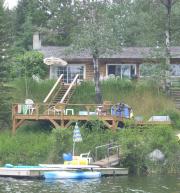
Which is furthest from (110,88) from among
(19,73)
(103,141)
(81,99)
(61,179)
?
(61,179)

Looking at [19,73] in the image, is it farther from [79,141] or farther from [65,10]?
[79,141]

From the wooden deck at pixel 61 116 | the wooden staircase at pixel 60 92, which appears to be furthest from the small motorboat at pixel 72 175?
the wooden staircase at pixel 60 92

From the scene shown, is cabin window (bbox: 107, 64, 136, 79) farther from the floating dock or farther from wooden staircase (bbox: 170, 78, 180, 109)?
the floating dock

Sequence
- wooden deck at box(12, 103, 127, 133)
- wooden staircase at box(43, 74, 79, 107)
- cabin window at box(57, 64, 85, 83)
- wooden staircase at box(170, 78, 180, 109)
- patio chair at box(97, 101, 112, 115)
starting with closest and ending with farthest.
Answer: wooden deck at box(12, 103, 127, 133) < patio chair at box(97, 101, 112, 115) < wooden staircase at box(43, 74, 79, 107) < wooden staircase at box(170, 78, 180, 109) < cabin window at box(57, 64, 85, 83)

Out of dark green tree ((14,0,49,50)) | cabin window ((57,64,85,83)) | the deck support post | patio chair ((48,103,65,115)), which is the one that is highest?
dark green tree ((14,0,49,50))

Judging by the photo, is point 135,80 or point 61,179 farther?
point 135,80

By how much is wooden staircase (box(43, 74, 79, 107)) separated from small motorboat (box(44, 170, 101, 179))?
11350mm

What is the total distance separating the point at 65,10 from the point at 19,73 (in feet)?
19.6

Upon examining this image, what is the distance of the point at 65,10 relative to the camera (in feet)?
159

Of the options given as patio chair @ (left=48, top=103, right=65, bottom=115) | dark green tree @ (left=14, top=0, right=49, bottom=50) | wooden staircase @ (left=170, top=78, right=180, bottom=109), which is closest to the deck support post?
patio chair @ (left=48, top=103, right=65, bottom=115)

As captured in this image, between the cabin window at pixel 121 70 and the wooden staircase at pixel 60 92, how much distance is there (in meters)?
4.42

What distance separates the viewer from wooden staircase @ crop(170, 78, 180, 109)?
44000 millimetres

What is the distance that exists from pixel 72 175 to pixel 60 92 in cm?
1445

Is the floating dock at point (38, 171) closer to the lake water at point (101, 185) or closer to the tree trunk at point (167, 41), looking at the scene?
the lake water at point (101, 185)
